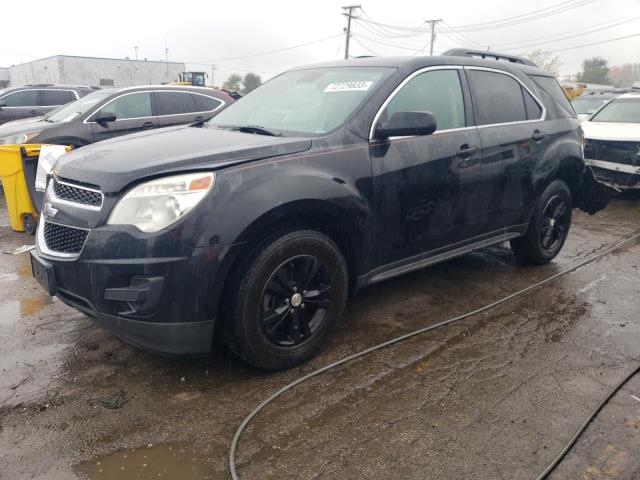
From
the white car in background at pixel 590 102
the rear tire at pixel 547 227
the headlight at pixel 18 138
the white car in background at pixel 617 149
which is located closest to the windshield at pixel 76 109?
the headlight at pixel 18 138

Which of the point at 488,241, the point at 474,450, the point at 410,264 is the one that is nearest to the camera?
the point at 474,450

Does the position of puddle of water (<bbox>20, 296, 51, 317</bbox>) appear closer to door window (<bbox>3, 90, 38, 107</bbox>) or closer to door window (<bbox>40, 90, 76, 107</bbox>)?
door window (<bbox>40, 90, 76, 107</bbox>)

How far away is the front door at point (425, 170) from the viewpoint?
131 inches

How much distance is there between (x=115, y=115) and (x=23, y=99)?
605 cm

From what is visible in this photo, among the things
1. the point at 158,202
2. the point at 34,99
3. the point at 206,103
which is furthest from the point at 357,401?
the point at 34,99

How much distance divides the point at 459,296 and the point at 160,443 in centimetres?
273

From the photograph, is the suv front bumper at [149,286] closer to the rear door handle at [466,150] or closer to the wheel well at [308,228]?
the wheel well at [308,228]

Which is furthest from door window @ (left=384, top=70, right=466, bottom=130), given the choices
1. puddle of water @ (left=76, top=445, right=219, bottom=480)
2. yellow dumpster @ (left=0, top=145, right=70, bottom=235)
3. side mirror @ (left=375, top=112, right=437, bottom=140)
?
yellow dumpster @ (left=0, top=145, right=70, bottom=235)

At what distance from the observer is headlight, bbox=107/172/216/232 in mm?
2512

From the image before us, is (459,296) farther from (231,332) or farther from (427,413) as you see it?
(231,332)

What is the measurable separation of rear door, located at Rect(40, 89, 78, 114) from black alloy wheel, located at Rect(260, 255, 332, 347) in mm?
11472

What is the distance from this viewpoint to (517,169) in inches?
167

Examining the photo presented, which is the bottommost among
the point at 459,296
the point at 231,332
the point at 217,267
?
the point at 459,296

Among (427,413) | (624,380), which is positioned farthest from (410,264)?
(624,380)
